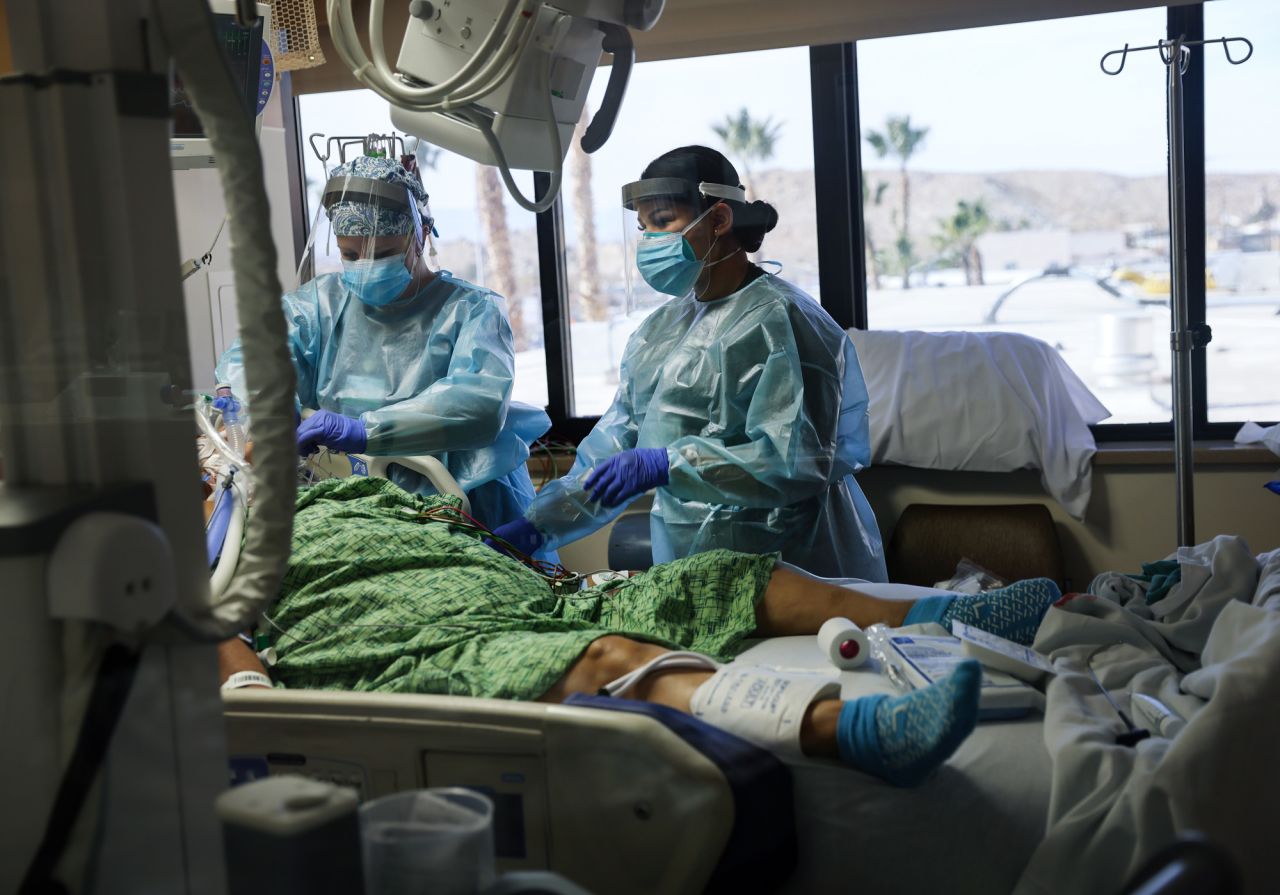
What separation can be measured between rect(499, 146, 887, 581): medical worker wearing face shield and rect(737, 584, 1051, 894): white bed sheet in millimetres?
1033

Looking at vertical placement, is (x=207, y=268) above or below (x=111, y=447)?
above

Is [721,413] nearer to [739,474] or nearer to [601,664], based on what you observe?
[739,474]

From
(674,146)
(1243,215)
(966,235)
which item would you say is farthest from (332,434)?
(1243,215)

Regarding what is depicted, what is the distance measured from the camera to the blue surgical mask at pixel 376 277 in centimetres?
270

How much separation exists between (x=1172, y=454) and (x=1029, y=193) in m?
0.78

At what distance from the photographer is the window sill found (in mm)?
2857

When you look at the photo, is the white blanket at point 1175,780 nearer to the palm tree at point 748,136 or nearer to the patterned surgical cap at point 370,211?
the patterned surgical cap at point 370,211

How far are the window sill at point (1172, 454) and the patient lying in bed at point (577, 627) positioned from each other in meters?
1.22

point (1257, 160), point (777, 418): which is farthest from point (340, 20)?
point (1257, 160)

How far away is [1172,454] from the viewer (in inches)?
115

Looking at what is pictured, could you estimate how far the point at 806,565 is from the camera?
2.58 m

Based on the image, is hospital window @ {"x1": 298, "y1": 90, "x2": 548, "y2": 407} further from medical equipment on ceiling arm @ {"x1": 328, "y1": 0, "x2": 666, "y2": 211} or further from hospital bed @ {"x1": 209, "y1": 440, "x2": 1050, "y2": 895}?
hospital bed @ {"x1": 209, "y1": 440, "x2": 1050, "y2": 895}

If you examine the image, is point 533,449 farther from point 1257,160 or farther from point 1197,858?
point 1197,858

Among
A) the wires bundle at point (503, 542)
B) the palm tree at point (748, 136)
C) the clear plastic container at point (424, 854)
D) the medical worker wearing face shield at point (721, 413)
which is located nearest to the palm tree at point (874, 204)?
Result: the palm tree at point (748, 136)
